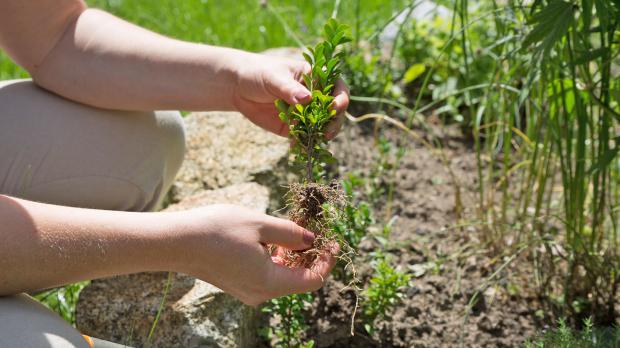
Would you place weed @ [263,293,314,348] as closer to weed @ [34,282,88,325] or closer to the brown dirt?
the brown dirt

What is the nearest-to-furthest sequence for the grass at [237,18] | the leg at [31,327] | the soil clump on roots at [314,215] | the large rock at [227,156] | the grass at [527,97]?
the leg at [31,327], the soil clump on roots at [314,215], the grass at [527,97], the large rock at [227,156], the grass at [237,18]

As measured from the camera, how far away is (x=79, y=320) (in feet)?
5.81

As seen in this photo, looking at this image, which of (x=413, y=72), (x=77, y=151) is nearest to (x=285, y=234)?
(x=77, y=151)

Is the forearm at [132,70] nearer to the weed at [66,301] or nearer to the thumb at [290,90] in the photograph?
the thumb at [290,90]

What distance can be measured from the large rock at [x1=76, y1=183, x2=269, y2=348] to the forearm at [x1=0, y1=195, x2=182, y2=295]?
33cm

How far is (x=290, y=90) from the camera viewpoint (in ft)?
4.95

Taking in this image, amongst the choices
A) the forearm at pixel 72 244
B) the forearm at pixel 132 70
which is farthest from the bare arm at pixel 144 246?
the forearm at pixel 132 70

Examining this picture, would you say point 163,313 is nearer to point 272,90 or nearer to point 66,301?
point 66,301

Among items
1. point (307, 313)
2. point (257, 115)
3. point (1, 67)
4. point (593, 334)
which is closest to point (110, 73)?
point (257, 115)

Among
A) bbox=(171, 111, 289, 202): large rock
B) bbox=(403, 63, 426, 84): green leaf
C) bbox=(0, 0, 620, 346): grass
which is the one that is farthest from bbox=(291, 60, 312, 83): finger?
bbox=(403, 63, 426, 84): green leaf

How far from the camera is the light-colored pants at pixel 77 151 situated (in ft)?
5.65

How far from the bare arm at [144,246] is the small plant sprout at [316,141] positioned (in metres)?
0.09

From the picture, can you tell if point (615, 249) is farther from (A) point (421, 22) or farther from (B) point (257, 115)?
(A) point (421, 22)

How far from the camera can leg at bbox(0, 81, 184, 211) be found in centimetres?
172
